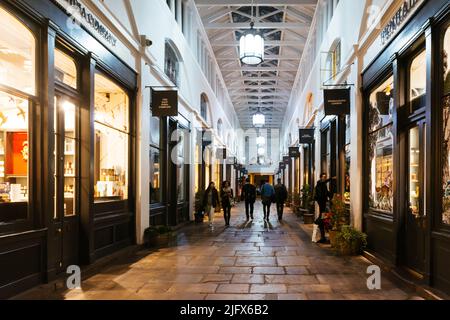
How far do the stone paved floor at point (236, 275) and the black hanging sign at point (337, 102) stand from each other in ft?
10.2

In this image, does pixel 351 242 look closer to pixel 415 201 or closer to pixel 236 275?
pixel 415 201

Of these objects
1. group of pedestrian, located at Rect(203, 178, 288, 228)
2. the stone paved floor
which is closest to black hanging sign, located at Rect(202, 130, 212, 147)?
group of pedestrian, located at Rect(203, 178, 288, 228)

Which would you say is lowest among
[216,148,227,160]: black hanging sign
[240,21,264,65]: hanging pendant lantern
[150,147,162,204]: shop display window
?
[150,147,162,204]: shop display window

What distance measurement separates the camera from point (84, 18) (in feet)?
→ 23.0

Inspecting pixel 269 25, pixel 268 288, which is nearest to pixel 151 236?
pixel 268 288

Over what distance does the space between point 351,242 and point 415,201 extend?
2.41m

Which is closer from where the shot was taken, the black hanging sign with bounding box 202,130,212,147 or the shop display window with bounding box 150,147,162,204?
the shop display window with bounding box 150,147,162,204

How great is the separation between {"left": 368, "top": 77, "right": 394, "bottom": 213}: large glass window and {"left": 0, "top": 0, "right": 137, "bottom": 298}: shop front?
5012 millimetres

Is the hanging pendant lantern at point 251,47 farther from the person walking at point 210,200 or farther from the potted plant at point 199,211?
the potted plant at point 199,211

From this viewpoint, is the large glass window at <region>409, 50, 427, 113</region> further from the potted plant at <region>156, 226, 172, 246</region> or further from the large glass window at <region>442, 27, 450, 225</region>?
the potted plant at <region>156, 226, 172, 246</region>

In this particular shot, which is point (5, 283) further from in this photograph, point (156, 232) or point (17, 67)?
point (156, 232)

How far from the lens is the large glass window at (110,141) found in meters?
8.18

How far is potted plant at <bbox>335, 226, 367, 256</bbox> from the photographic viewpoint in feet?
28.9
